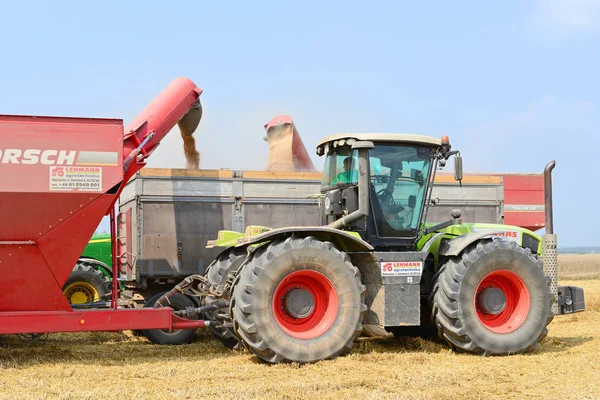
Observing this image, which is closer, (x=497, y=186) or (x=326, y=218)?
(x=326, y=218)

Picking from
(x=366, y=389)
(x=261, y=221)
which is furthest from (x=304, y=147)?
(x=366, y=389)

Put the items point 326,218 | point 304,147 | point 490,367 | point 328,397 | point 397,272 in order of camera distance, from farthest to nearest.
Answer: point 304,147 < point 326,218 < point 397,272 < point 490,367 < point 328,397

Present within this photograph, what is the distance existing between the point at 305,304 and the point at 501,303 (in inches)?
94.2

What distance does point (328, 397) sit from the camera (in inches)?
232

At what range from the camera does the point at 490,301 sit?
8234mm

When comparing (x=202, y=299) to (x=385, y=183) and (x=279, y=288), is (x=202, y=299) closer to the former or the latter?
(x=279, y=288)

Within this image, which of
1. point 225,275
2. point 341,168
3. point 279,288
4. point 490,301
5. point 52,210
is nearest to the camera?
point 52,210

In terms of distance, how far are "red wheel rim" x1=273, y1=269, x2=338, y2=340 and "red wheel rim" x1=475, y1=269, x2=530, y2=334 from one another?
1.83 m

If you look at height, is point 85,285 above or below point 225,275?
below

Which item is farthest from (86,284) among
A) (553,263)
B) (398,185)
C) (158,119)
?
(553,263)

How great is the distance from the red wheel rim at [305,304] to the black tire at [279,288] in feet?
0.09

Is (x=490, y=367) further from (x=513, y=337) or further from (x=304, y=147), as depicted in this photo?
(x=304, y=147)

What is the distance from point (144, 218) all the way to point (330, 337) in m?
4.42

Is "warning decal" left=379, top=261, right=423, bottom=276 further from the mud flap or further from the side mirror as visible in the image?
the mud flap
